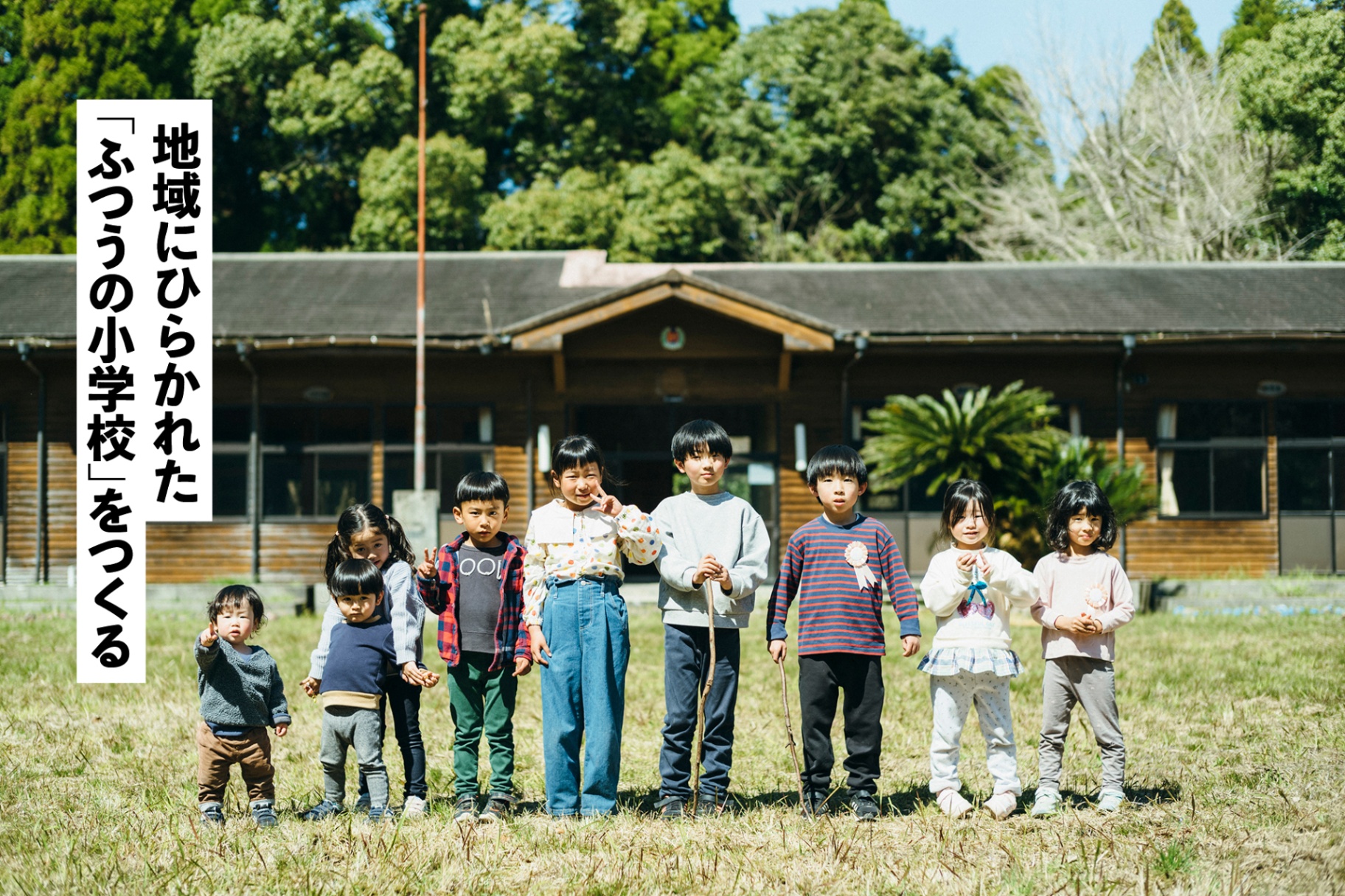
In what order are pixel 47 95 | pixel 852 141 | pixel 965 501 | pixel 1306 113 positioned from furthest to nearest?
pixel 852 141, pixel 47 95, pixel 1306 113, pixel 965 501

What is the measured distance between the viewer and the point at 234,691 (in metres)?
4.74

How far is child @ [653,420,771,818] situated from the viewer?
193 inches

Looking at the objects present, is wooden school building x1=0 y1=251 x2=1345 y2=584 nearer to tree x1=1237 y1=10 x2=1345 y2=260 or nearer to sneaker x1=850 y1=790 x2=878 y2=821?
tree x1=1237 y1=10 x2=1345 y2=260

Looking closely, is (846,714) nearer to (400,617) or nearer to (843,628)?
(843,628)

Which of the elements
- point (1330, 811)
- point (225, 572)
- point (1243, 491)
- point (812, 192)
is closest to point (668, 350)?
point (225, 572)

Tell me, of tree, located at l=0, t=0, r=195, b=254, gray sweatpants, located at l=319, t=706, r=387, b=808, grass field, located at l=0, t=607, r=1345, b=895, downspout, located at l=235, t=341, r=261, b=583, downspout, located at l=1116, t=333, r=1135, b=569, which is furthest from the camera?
tree, located at l=0, t=0, r=195, b=254

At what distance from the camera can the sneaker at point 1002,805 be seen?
4.70m

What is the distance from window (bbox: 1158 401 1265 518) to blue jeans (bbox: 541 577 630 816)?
532 inches

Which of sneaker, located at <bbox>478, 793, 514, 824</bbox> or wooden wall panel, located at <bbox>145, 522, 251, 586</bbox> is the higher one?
wooden wall panel, located at <bbox>145, 522, 251, 586</bbox>

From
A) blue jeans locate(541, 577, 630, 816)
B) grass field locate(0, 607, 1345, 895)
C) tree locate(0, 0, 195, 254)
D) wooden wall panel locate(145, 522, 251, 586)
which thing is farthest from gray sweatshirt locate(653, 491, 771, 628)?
tree locate(0, 0, 195, 254)

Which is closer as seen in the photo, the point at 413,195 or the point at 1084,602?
the point at 1084,602

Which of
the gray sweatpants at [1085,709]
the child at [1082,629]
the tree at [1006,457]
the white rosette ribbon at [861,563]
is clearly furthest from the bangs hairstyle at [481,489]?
the tree at [1006,457]

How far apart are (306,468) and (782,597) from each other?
41.9 feet

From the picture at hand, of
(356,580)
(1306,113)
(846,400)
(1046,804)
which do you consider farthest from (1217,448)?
(356,580)
